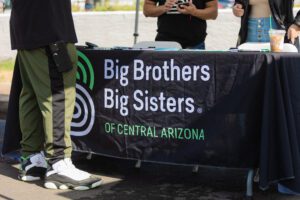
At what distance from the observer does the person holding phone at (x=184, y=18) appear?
5.32m

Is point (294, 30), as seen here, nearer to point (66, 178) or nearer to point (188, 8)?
point (188, 8)

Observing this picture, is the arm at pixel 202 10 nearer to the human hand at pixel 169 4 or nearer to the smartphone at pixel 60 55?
the human hand at pixel 169 4

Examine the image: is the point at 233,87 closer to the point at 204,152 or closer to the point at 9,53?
the point at 204,152

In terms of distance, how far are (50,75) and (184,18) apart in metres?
1.68

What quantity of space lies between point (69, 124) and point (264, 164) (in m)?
1.50

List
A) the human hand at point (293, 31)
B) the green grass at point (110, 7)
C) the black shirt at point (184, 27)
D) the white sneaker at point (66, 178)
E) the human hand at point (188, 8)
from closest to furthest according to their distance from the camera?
the white sneaker at point (66, 178)
the human hand at point (293, 31)
the human hand at point (188, 8)
the black shirt at point (184, 27)
the green grass at point (110, 7)

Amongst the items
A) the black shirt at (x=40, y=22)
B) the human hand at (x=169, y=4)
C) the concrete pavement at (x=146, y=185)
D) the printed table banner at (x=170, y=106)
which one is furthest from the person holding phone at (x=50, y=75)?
the human hand at (x=169, y=4)

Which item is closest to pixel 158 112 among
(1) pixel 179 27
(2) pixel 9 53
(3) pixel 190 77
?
(3) pixel 190 77

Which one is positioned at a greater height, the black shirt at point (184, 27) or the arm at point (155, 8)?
the arm at point (155, 8)

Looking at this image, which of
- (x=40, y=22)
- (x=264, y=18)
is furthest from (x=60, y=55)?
(x=264, y=18)

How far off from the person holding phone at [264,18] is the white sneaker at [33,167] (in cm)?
209

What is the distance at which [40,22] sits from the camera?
4.17 metres

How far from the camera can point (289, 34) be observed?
498 centimetres

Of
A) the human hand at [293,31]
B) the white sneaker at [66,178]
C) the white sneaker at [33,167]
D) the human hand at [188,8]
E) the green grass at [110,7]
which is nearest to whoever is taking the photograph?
the white sneaker at [66,178]
